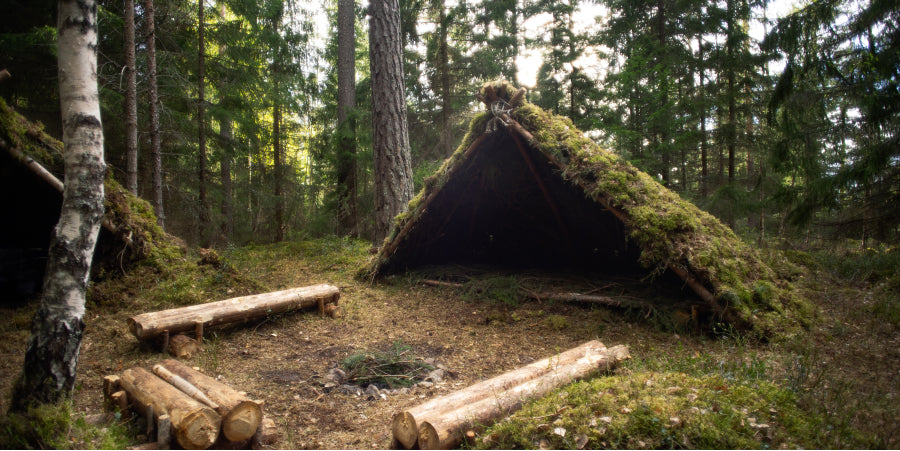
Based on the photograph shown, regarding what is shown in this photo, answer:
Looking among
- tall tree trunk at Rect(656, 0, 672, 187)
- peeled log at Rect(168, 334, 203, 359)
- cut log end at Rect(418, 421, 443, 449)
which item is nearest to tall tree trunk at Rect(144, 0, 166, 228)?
peeled log at Rect(168, 334, 203, 359)

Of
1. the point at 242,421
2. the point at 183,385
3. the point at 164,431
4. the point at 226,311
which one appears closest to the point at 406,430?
the point at 242,421

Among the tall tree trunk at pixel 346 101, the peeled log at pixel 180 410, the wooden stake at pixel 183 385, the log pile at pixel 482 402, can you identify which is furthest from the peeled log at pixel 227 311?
the tall tree trunk at pixel 346 101

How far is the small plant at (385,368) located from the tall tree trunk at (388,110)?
4.54m

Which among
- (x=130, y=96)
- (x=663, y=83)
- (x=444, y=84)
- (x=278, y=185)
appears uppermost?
(x=444, y=84)

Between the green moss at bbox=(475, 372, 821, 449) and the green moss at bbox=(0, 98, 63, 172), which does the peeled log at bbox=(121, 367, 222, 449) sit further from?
the green moss at bbox=(0, 98, 63, 172)

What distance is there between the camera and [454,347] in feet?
15.7

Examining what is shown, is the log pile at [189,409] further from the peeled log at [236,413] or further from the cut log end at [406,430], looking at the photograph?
the cut log end at [406,430]

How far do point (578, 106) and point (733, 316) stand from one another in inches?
511

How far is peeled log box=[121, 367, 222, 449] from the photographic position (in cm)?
244

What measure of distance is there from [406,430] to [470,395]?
21.3 inches

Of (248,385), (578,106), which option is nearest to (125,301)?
(248,385)

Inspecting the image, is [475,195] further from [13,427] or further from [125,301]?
[13,427]

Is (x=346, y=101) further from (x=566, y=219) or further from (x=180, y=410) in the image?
(x=180, y=410)

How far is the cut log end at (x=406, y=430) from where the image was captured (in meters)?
2.52
